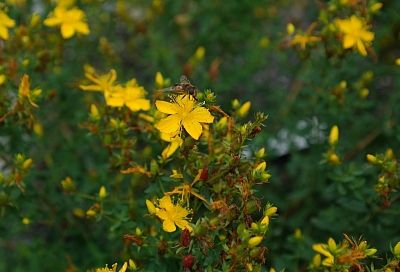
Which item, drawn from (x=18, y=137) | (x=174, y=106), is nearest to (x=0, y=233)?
(x=18, y=137)

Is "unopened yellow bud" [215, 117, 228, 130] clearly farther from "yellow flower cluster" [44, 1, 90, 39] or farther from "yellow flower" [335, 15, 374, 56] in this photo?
"yellow flower cluster" [44, 1, 90, 39]

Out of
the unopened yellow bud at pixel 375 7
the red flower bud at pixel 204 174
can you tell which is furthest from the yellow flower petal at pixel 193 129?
the unopened yellow bud at pixel 375 7

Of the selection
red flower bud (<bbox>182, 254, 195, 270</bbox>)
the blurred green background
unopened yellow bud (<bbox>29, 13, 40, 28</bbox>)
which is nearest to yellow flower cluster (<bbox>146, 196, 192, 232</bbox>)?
red flower bud (<bbox>182, 254, 195, 270</bbox>)

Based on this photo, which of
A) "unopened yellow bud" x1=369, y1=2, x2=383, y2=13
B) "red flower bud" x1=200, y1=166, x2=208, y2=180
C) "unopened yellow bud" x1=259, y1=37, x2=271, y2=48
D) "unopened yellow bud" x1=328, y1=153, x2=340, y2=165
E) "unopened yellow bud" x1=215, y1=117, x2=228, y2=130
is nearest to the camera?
"red flower bud" x1=200, y1=166, x2=208, y2=180

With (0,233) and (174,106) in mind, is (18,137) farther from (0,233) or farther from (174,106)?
(174,106)

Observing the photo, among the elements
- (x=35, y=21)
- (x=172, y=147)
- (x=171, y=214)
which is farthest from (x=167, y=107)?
(x=35, y=21)

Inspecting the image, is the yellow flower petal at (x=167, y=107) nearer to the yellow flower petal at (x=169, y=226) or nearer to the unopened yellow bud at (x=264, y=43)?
the yellow flower petal at (x=169, y=226)

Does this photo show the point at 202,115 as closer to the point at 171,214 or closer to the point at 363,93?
the point at 171,214
